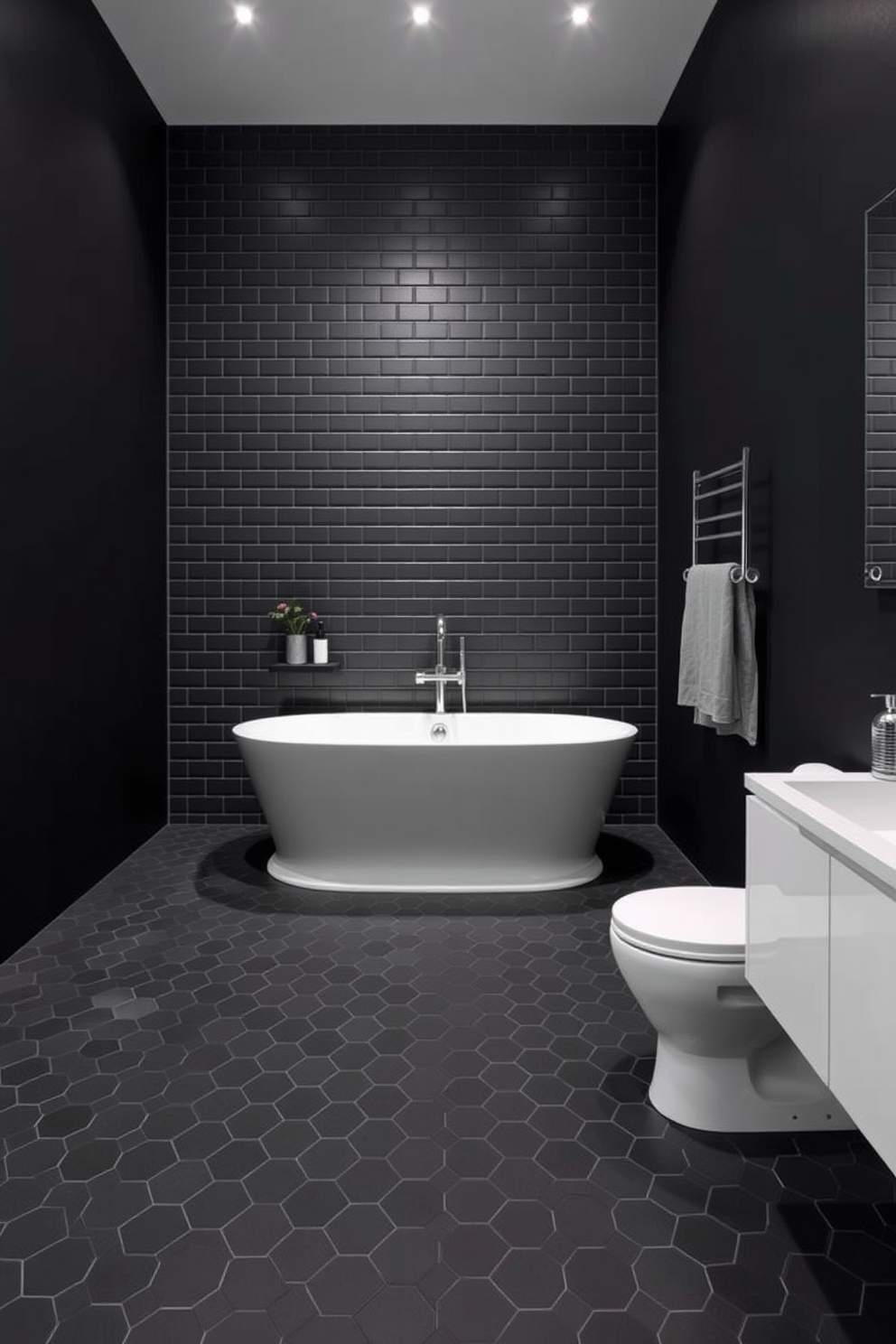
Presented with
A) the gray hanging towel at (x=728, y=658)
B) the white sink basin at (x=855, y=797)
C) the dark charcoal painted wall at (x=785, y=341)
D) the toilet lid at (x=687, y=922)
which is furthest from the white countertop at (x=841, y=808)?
the gray hanging towel at (x=728, y=658)

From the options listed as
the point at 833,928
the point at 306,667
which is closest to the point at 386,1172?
the point at 833,928

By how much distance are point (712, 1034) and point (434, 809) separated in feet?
6.24

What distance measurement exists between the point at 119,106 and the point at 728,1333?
5007mm

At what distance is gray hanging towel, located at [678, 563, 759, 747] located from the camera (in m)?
3.33

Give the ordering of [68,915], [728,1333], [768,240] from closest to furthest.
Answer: [728,1333] < [768,240] < [68,915]

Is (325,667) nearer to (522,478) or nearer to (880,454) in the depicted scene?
(522,478)

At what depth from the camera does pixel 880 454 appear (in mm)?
2418

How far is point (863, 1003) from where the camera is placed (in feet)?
4.78

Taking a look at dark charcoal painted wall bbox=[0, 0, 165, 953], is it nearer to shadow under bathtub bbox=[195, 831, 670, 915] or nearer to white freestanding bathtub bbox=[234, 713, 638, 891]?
shadow under bathtub bbox=[195, 831, 670, 915]

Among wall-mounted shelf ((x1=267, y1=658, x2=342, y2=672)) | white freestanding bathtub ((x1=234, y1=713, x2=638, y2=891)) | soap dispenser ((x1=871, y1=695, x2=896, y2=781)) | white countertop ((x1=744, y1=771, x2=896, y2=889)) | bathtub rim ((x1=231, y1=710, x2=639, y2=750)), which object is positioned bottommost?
white freestanding bathtub ((x1=234, y1=713, x2=638, y2=891))

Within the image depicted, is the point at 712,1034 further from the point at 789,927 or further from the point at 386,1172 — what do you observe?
the point at 386,1172

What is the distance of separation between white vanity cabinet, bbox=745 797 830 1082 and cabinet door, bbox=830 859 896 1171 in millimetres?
50

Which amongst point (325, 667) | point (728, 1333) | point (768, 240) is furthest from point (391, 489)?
point (728, 1333)

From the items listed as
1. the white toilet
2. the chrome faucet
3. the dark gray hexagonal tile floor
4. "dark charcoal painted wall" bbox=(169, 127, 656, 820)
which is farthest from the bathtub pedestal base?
the white toilet
